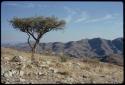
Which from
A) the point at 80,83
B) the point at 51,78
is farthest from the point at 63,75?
the point at 80,83

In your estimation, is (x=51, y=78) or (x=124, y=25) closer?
(x=124, y=25)

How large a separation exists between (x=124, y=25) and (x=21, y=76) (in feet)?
17.9

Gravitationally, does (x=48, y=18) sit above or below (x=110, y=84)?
above

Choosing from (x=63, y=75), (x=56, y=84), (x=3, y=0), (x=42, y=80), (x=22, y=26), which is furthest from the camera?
(x=22, y=26)

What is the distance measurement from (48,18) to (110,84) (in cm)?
1260

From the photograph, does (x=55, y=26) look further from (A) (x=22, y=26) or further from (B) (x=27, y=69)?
(B) (x=27, y=69)

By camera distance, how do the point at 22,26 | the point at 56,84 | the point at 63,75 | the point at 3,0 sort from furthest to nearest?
1. the point at 22,26
2. the point at 63,75
3. the point at 56,84
4. the point at 3,0

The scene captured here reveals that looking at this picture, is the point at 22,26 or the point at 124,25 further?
the point at 22,26

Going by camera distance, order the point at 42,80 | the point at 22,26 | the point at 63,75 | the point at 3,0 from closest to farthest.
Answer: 1. the point at 3,0
2. the point at 42,80
3. the point at 63,75
4. the point at 22,26

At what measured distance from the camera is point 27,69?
13.2 metres

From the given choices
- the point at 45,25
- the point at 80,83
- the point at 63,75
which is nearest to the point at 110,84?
the point at 80,83

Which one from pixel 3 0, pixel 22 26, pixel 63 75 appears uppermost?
pixel 3 0

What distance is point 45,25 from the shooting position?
2231cm

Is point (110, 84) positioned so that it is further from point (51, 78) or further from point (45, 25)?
point (45, 25)
